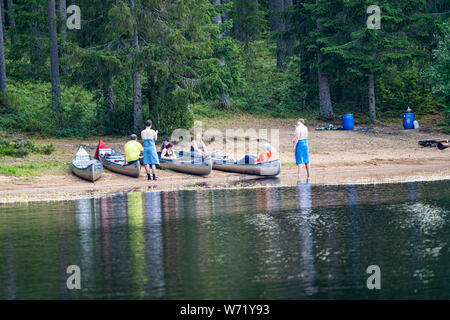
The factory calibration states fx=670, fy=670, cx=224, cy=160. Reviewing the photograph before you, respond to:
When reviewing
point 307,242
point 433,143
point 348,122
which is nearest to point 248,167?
point 433,143

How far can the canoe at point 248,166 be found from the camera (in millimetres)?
24656

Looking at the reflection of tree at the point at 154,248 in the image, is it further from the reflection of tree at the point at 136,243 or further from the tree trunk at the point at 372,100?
the tree trunk at the point at 372,100

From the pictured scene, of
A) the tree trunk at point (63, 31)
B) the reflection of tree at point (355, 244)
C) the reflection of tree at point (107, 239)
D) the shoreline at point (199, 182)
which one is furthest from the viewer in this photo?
the tree trunk at point (63, 31)

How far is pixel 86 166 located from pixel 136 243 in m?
11.2

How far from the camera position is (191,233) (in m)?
13.8

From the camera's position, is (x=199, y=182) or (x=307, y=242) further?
(x=199, y=182)

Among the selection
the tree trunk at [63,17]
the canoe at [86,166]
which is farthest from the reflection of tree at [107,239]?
the tree trunk at [63,17]

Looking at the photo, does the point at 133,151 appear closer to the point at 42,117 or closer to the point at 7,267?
the point at 42,117

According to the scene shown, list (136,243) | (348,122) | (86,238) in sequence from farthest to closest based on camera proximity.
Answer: (348,122) < (86,238) < (136,243)

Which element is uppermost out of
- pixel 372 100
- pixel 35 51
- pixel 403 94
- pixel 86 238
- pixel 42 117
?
pixel 35 51

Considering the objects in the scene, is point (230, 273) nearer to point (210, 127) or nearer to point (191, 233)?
point (191, 233)

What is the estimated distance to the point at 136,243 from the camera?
505 inches

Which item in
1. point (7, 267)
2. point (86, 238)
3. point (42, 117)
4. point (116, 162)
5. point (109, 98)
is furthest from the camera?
point (109, 98)

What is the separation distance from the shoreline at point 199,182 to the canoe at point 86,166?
28 cm
